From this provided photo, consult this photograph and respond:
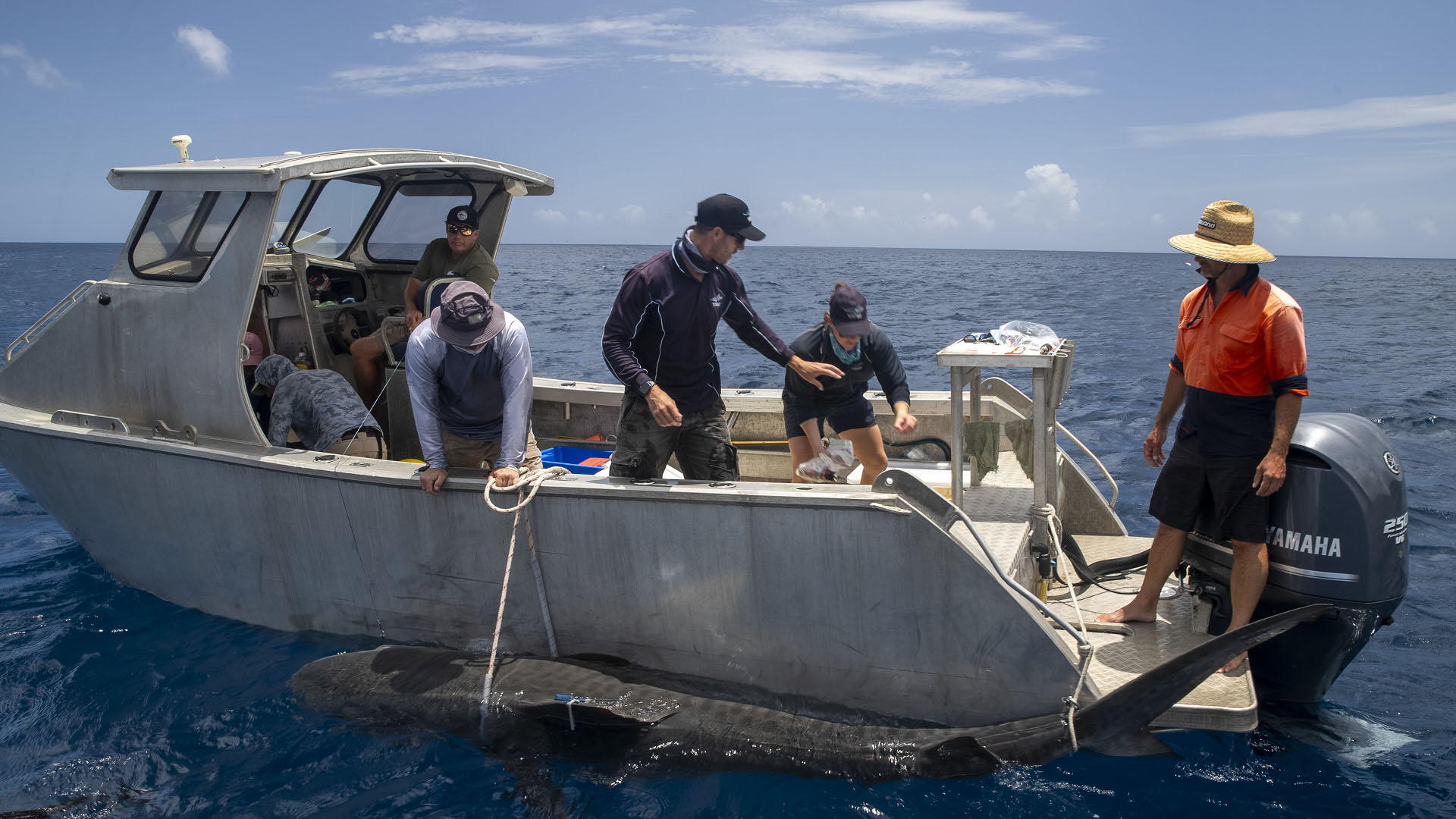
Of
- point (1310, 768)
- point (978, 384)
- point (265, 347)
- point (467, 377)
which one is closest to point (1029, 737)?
point (1310, 768)

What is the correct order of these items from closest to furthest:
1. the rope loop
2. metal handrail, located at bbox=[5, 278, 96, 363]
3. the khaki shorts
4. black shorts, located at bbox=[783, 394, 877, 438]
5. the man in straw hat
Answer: the man in straw hat, the rope loop, the khaki shorts, black shorts, located at bbox=[783, 394, 877, 438], metal handrail, located at bbox=[5, 278, 96, 363]

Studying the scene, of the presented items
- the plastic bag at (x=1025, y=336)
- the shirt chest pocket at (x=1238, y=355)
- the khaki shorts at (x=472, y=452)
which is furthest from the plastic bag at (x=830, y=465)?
the shirt chest pocket at (x=1238, y=355)

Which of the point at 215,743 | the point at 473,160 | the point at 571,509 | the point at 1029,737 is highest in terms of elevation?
the point at 473,160

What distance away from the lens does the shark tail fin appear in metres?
3.60

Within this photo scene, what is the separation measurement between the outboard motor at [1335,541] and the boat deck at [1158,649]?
391 millimetres

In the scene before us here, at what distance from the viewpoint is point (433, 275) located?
262 inches

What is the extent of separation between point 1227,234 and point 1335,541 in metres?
1.37

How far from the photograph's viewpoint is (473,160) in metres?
6.29

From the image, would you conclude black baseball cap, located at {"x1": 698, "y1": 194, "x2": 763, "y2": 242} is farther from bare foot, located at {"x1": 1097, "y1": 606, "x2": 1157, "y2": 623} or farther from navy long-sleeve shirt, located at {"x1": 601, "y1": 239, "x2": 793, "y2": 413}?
bare foot, located at {"x1": 1097, "y1": 606, "x2": 1157, "y2": 623}

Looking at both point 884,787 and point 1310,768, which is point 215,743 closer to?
point 884,787

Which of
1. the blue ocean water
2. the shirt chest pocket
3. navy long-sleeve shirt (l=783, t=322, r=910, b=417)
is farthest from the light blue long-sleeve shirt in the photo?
the shirt chest pocket

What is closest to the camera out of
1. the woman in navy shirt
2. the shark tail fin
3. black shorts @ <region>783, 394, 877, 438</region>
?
the shark tail fin

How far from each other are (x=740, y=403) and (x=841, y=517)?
314 centimetres

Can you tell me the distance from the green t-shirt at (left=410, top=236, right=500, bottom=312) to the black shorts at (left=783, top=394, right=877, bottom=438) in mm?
2291
